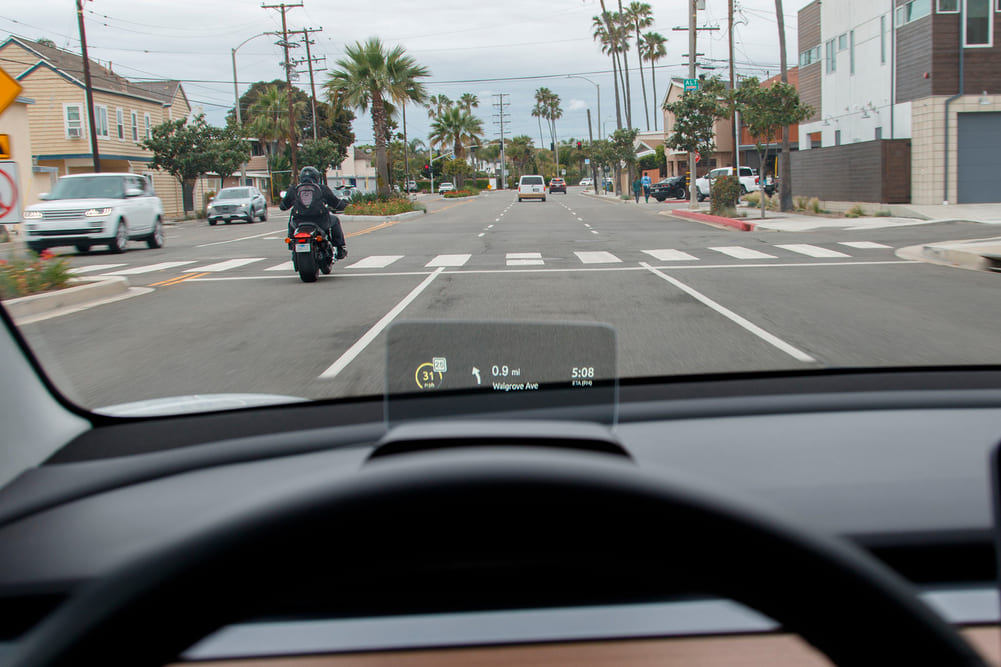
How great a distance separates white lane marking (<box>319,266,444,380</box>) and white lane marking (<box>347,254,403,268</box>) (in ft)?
11.1

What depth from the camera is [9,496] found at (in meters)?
2.15

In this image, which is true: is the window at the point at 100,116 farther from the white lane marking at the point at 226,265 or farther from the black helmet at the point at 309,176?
the white lane marking at the point at 226,265

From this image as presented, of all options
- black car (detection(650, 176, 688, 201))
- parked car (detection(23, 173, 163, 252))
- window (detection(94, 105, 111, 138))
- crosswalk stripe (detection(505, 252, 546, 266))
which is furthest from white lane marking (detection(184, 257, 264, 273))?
black car (detection(650, 176, 688, 201))

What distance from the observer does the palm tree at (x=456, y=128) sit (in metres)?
110

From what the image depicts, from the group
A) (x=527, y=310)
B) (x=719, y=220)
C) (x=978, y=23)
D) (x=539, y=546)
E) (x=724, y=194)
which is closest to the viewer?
(x=539, y=546)

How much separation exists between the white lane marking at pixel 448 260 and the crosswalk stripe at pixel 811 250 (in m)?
6.38

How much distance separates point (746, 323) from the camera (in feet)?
27.3

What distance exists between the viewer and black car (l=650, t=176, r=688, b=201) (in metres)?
58.8

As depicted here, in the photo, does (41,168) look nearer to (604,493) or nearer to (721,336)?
(721,336)

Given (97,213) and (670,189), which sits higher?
(670,189)

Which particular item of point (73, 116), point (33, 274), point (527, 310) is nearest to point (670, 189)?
point (527, 310)

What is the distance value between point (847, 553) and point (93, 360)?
6520 mm

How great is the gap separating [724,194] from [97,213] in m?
21.3

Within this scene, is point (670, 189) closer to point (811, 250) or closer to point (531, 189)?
point (531, 189)
